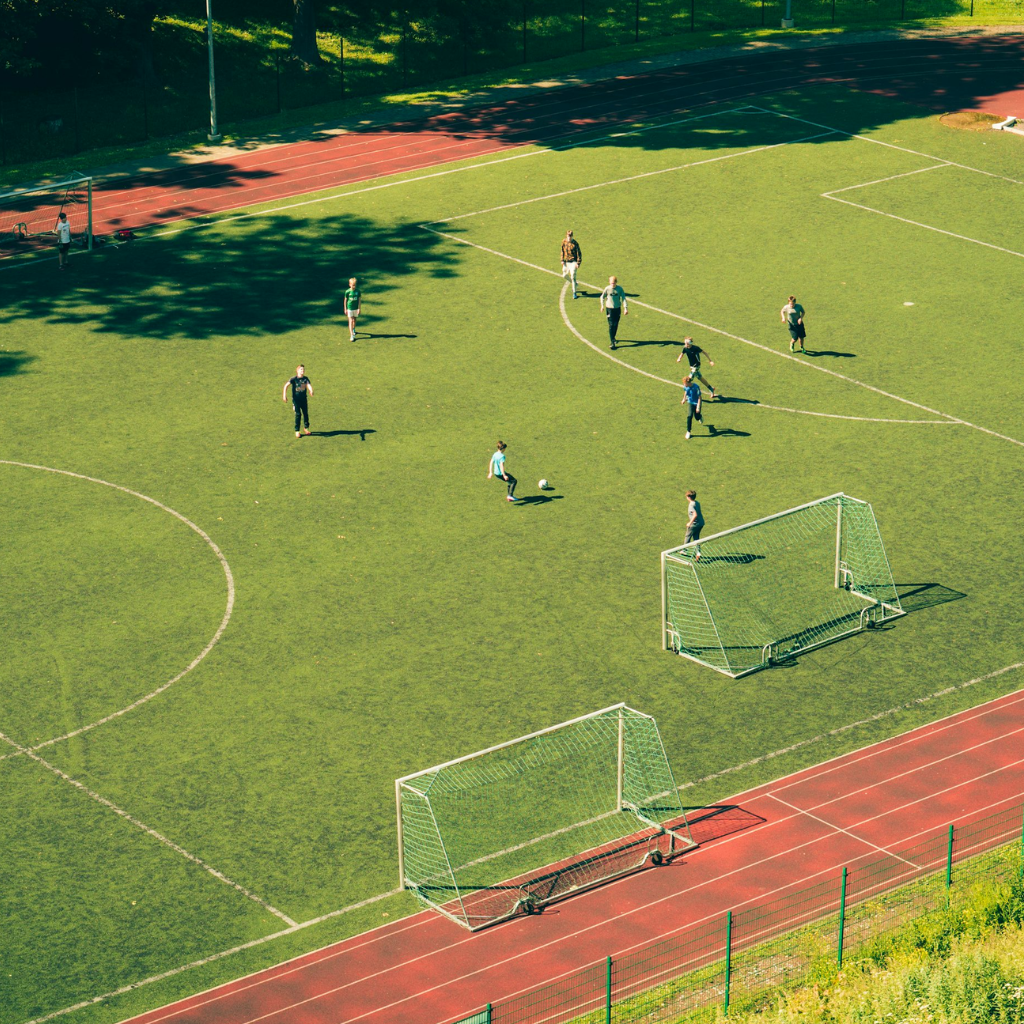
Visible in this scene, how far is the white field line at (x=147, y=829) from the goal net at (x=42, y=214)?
2759 centimetres

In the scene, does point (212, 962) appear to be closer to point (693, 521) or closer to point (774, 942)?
point (774, 942)

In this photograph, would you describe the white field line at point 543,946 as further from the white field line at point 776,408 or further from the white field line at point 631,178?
the white field line at point 631,178

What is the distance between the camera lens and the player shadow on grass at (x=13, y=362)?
137ft

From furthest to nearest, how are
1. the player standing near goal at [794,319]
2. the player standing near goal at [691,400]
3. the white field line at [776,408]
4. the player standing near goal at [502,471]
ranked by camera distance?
1. the player standing near goal at [794,319]
2. the white field line at [776,408]
3. the player standing near goal at [691,400]
4. the player standing near goal at [502,471]

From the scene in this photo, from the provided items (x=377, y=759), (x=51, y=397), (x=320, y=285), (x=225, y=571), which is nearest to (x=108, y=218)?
(x=320, y=285)

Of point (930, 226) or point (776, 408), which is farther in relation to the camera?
point (930, 226)

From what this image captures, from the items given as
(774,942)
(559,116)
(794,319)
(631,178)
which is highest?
(559,116)

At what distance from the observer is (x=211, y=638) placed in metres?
30.1

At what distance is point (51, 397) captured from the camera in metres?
40.3

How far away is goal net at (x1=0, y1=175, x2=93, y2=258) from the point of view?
5066cm

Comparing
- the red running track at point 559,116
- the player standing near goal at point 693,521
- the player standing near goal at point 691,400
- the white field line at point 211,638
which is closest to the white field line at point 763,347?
the player standing near goal at point 691,400

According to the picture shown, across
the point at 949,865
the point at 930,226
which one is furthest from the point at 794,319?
the point at 949,865

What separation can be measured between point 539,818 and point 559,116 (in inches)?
1673

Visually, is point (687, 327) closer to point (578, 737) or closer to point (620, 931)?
point (578, 737)
